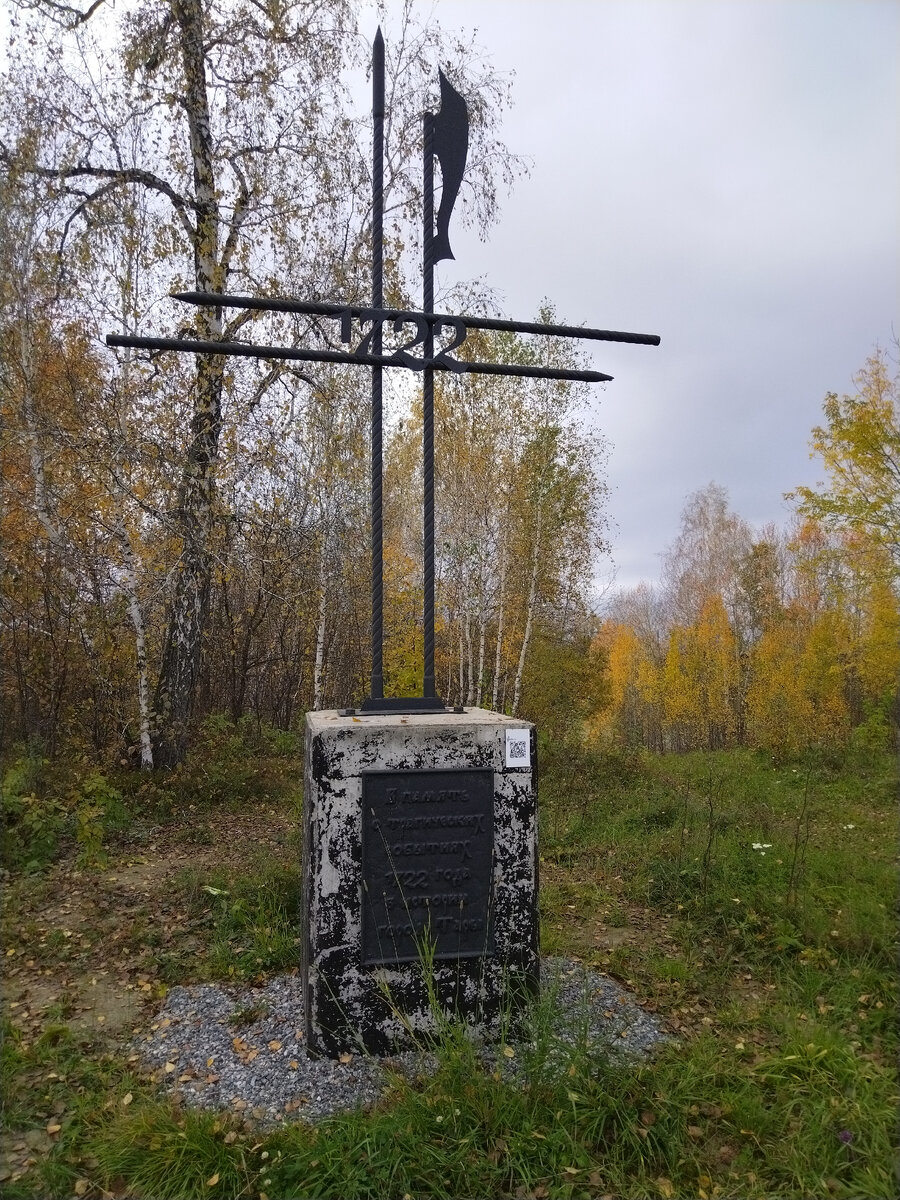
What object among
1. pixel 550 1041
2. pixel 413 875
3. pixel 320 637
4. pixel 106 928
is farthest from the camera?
pixel 320 637

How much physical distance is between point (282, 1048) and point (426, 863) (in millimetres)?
959

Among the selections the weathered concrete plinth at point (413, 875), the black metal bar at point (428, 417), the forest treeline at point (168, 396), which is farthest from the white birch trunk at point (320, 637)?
the weathered concrete plinth at point (413, 875)

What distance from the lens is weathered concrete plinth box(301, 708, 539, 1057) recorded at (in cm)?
275

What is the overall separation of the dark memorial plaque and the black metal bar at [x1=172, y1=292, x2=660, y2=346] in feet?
6.23

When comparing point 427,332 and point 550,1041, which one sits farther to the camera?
point 427,332

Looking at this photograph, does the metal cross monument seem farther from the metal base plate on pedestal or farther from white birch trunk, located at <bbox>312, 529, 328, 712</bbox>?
white birch trunk, located at <bbox>312, 529, 328, 712</bbox>

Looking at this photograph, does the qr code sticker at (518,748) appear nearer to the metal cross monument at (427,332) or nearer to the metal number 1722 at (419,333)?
the metal cross monument at (427,332)

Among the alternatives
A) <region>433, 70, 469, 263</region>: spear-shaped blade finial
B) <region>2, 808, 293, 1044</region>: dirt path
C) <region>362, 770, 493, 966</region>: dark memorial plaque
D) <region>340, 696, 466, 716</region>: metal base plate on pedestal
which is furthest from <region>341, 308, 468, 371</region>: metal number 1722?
<region>2, 808, 293, 1044</region>: dirt path

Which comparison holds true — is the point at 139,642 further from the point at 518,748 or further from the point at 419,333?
the point at 518,748

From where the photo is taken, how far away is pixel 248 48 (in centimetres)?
791

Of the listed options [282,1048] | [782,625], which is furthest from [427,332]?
[782,625]

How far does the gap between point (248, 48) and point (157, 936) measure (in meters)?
9.07

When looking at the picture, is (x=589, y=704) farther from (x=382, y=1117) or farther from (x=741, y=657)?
(x=382, y=1117)

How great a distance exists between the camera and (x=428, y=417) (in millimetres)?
3221
